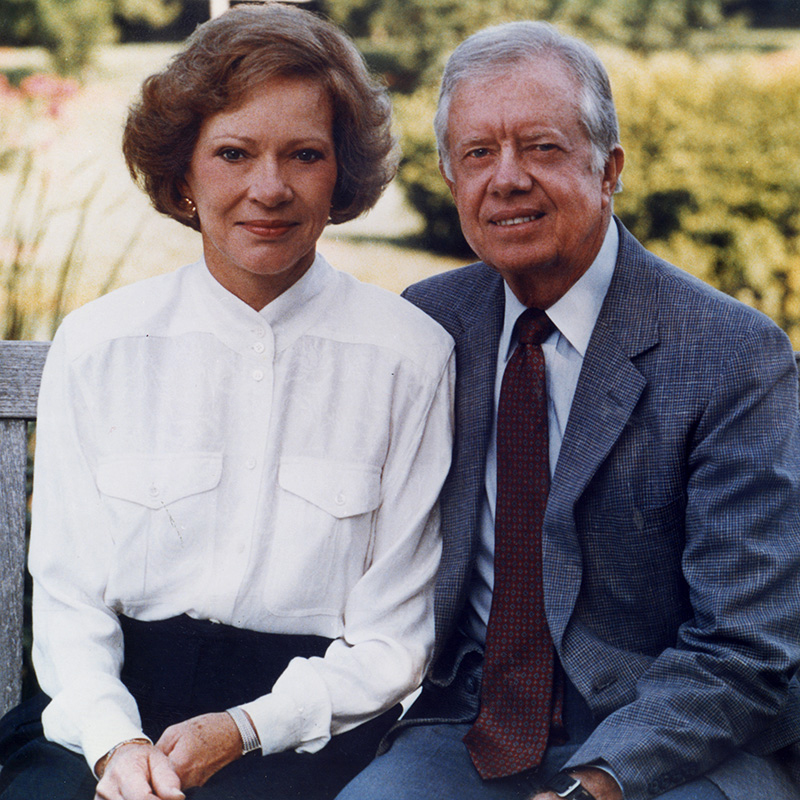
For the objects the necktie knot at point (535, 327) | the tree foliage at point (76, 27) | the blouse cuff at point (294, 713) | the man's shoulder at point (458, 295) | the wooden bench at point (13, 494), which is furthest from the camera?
the tree foliage at point (76, 27)

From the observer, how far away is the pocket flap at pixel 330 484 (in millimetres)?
2156

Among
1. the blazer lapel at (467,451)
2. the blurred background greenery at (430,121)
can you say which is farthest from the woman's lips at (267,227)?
the blurred background greenery at (430,121)

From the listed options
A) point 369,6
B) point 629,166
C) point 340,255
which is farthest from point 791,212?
point 369,6

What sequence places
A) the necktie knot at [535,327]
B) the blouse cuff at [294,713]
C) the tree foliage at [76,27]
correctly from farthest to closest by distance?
1. the tree foliage at [76,27]
2. the necktie knot at [535,327]
3. the blouse cuff at [294,713]

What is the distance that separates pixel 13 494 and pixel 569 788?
154cm

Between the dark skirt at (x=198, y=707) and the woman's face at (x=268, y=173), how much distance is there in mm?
783

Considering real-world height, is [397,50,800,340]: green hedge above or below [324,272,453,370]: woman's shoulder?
below

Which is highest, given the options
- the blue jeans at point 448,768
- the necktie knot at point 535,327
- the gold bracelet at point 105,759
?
the necktie knot at point 535,327

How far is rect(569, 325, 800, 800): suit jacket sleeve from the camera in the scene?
6.51 feet

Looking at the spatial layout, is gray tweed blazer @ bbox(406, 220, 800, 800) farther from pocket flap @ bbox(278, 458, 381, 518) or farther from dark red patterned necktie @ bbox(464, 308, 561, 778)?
pocket flap @ bbox(278, 458, 381, 518)

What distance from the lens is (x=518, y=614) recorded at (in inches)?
86.1

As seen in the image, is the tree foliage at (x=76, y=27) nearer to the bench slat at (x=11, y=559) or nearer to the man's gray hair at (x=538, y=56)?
the bench slat at (x=11, y=559)

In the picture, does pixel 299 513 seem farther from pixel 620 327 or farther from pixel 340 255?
pixel 340 255

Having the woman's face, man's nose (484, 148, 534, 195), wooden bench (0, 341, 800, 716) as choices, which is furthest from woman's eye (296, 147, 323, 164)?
wooden bench (0, 341, 800, 716)
